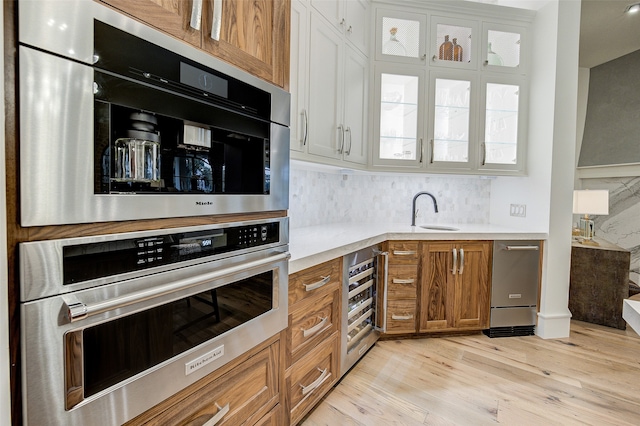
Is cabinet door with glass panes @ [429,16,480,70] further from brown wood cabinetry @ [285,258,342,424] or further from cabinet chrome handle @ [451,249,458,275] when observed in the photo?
brown wood cabinetry @ [285,258,342,424]

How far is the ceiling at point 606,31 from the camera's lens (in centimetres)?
307

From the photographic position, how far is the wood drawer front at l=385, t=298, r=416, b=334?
2449 millimetres

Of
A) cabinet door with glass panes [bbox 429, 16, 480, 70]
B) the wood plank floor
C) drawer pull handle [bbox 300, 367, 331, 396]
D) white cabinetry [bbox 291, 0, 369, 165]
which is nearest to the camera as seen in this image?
drawer pull handle [bbox 300, 367, 331, 396]

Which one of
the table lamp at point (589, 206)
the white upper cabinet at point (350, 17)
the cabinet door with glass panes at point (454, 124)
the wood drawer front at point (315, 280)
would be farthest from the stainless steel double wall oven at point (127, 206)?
the table lamp at point (589, 206)

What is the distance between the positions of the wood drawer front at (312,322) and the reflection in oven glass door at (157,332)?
33 cm

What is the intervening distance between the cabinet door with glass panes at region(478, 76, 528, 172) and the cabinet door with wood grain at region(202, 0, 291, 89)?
2.19 m

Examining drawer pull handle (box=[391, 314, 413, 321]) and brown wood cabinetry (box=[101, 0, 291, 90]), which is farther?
drawer pull handle (box=[391, 314, 413, 321])

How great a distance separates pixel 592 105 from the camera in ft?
13.7

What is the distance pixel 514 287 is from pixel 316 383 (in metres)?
1.92

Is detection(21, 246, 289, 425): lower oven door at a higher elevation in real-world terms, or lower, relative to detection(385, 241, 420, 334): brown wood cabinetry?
higher

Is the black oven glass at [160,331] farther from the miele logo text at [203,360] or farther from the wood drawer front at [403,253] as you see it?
the wood drawer front at [403,253]

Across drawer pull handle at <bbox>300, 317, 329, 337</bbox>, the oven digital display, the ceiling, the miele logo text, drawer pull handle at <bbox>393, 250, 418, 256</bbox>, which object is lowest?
drawer pull handle at <bbox>300, 317, 329, 337</bbox>

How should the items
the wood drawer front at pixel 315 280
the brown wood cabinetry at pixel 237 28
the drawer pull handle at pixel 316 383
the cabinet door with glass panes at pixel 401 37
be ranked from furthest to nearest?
the cabinet door with glass panes at pixel 401 37 < the drawer pull handle at pixel 316 383 < the wood drawer front at pixel 315 280 < the brown wood cabinetry at pixel 237 28

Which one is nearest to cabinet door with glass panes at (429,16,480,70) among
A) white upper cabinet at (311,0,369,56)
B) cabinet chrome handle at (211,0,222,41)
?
white upper cabinet at (311,0,369,56)
